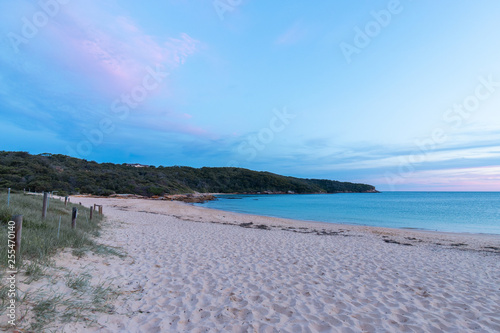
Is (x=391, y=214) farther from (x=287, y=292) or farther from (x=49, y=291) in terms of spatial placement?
(x=49, y=291)

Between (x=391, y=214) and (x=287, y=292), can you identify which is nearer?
(x=287, y=292)

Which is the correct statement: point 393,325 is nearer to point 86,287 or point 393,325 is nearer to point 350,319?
point 350,319

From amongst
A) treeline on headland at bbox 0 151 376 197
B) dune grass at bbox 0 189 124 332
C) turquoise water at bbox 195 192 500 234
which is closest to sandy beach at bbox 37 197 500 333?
dune grass at bbox 0 189 124 332

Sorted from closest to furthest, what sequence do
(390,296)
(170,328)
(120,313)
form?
(170,328) < (120,313) < (390,296)

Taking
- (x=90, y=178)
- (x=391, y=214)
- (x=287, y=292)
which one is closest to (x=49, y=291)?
(x=287, y=292)

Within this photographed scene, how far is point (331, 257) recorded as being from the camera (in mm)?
8422

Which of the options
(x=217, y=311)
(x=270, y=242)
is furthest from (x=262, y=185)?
(x=217, y=311)

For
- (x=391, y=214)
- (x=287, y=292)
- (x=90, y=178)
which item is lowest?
(x=391, y=214)

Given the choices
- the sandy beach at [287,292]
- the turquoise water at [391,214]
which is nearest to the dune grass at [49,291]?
the sandy beach at [287,292]

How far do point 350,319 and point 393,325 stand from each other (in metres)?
0.61

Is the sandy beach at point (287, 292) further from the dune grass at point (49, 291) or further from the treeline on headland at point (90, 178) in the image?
the treeline on headland at point (90, 178)

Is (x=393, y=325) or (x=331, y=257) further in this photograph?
(x=331, y=257)

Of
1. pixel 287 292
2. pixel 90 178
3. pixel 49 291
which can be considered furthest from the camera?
pixel 90 178

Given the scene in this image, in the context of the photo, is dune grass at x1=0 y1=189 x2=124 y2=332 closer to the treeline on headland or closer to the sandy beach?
the sandy beach
